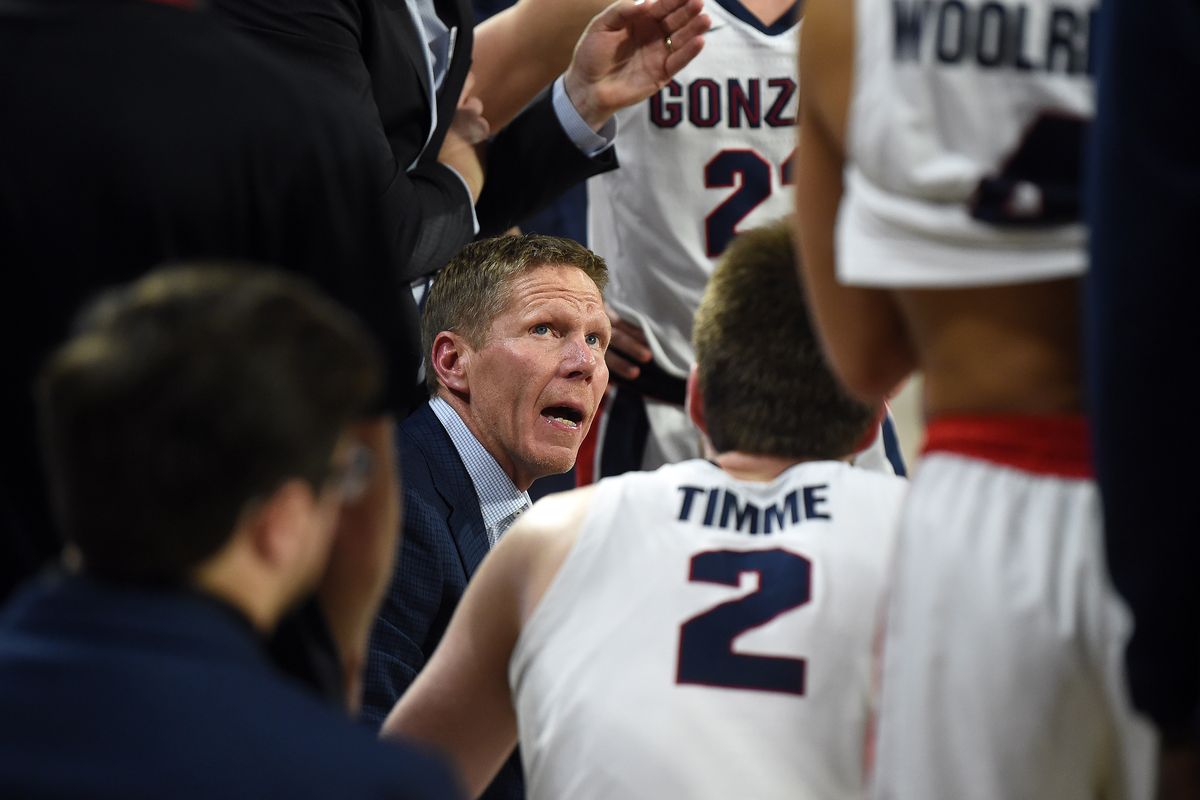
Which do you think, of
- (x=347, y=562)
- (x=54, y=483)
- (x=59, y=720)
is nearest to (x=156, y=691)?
(x=59, y=720)

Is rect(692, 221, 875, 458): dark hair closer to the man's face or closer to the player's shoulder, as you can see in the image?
the player's shoulder

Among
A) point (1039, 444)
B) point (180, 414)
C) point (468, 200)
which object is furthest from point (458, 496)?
point (180, 414)

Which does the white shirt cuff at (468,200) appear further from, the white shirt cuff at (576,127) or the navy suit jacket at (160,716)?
the navy suit jacket at (160,716)

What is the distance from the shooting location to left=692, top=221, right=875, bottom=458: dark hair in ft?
6.40

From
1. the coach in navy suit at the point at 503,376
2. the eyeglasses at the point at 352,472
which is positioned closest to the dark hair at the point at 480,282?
the coach in navy suit at the point at 503,376

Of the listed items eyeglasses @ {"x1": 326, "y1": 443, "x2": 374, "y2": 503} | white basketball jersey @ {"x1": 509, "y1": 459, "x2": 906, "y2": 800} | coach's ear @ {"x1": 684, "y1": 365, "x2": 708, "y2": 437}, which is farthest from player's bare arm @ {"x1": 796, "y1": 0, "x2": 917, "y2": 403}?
eyeglasses @ {"x1": 326, "y1": 443, "x2": 374, "y2": 503}

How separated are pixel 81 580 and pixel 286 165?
426 mm

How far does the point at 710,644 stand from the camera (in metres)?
1.82

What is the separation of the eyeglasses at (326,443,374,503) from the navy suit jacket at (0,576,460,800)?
0.13 m

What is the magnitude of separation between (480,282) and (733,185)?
682 mm

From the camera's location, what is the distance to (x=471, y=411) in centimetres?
325

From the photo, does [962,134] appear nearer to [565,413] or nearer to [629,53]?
[629,53]

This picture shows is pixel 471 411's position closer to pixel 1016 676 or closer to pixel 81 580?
pixel 1016 676

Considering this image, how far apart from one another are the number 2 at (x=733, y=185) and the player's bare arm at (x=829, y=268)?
6.43 feet
